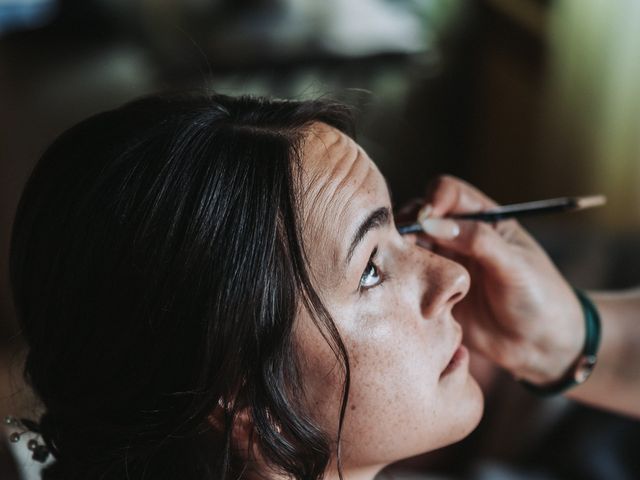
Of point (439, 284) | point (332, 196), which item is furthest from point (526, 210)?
point (332, 196)

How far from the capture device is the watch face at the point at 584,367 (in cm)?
129

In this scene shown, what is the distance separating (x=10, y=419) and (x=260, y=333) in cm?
41

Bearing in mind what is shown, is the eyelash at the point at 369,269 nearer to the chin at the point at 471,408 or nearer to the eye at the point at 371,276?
the eye at the point at 371,276

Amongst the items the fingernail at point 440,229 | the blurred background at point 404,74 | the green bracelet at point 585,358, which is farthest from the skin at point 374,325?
the blurred background at point 404,74

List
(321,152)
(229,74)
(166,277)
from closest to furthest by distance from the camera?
(166,277) → (321,152) → (229,74)

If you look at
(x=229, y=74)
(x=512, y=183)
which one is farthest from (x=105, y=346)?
(x=512, y=183)

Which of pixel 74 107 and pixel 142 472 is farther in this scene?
pixel 74 107

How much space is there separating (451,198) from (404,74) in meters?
2.10

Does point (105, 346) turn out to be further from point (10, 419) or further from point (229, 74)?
point (229, 74)

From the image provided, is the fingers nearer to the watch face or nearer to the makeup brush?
the makeup brush

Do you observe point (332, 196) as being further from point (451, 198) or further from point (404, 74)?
point (404, 74)

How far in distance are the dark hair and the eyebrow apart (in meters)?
0.07

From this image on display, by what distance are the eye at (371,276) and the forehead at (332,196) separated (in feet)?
0.19

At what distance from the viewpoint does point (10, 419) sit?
1.06 m
